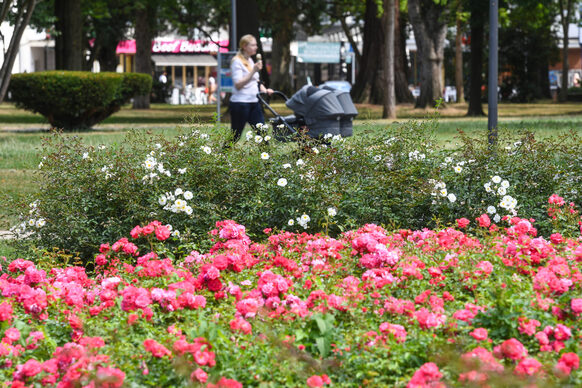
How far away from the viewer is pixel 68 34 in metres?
24.7

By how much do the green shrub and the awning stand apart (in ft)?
146

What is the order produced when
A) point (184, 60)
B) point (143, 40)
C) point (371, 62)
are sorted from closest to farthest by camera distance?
point (371, 62)
point (143, 40)
point (184, 60)

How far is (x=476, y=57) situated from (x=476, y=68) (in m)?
0.51

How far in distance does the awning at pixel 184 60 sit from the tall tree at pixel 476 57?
38.1 m

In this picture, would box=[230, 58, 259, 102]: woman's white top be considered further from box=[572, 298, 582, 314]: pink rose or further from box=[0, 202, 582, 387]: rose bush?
box=[572, 298, 582, 314]: pink rose

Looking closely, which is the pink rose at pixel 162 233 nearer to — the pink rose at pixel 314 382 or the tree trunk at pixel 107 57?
the pink rose at pixel 314 382

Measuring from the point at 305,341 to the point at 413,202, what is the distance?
3.05 metres

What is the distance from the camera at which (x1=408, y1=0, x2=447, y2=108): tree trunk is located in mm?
33344

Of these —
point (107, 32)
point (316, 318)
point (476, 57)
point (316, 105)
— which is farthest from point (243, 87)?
point (107, 32)

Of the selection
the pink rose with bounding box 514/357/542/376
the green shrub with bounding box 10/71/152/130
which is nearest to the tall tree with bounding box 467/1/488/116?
the green shrub with bounding box 10/71/152/130

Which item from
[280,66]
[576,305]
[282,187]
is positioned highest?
[280,66]

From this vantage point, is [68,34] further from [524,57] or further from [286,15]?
[524,57]

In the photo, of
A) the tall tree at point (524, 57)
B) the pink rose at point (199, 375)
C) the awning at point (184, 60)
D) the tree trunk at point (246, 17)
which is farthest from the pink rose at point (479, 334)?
the awning at point (184, 60)

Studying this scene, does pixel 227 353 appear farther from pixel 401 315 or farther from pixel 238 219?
pixel 238 219
